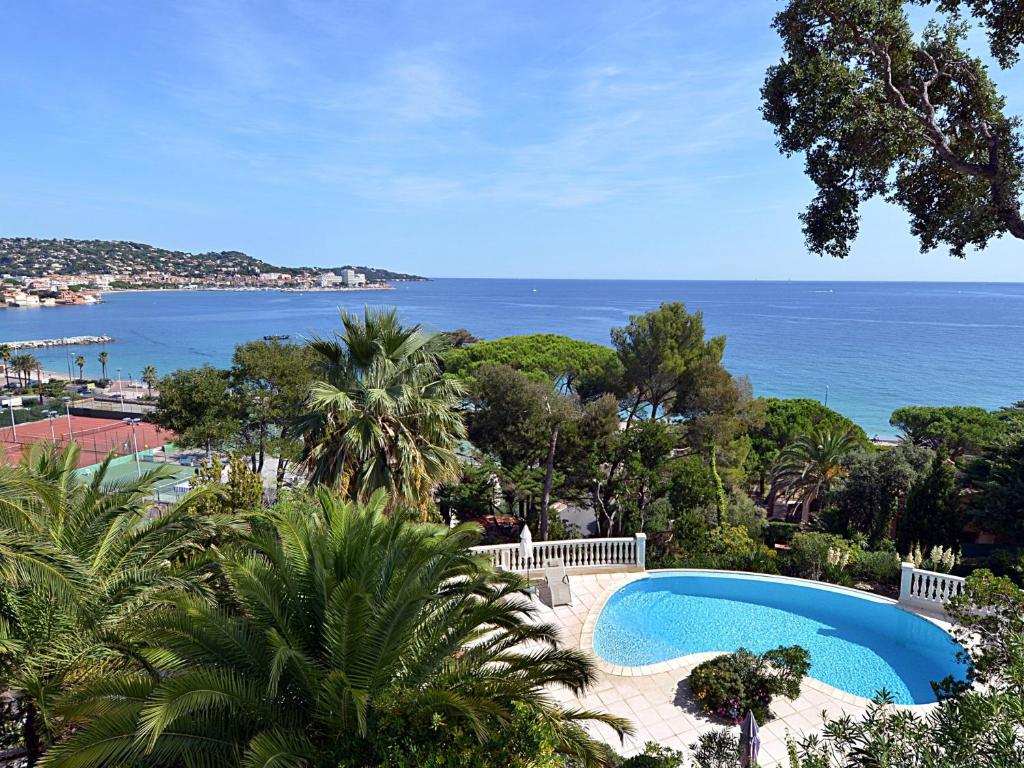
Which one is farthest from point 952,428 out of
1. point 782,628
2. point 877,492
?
point 782,628

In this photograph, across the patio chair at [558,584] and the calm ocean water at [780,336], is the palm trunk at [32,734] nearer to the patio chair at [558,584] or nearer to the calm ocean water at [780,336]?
the patio chair at [558,584]

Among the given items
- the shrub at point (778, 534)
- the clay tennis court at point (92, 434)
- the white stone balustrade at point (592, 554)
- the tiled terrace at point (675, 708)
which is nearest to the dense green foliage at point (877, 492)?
the shrub at point (778, 534)

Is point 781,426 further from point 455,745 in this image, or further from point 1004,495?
point 455,745

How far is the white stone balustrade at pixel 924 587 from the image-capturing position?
9445 mm

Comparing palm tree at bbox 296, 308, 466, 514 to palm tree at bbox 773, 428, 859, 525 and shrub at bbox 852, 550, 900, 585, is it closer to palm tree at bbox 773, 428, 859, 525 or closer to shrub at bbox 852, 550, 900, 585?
shrub at bbox 852, 550, 900, 585

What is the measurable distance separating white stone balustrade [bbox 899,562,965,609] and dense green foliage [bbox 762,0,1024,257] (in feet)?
19.7

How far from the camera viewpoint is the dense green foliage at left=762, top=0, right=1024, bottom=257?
18.1 ft

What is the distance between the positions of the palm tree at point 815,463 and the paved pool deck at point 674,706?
1252cm

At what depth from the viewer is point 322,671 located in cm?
386

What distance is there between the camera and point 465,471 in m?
15.4

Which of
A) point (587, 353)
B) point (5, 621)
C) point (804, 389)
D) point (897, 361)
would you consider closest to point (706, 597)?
point (5, 621)

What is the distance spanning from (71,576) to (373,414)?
160 inches

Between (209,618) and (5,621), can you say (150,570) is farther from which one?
(209,618)

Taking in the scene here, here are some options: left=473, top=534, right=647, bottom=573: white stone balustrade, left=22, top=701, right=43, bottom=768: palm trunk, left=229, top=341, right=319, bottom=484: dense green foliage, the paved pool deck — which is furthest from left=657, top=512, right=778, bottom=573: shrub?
left=229, top=341, right=319, bottom=484: dense green foliage
